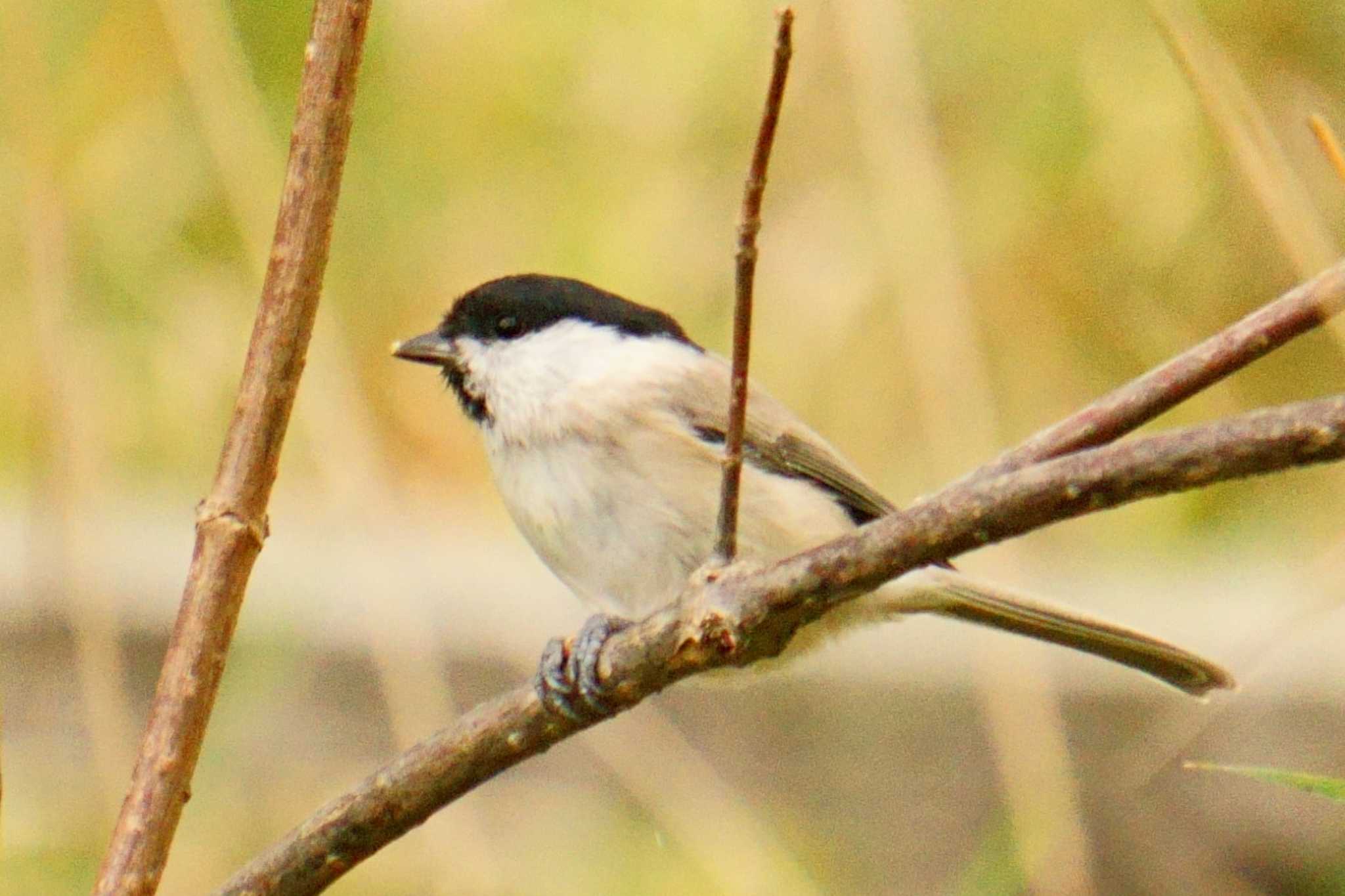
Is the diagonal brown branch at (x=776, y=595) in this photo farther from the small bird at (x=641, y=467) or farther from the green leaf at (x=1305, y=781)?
the small bird at (x=641, y=467)

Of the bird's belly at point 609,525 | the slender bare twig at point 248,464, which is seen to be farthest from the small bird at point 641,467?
the slender bare twig at point 248,464

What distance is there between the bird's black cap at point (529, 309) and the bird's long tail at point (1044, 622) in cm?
45

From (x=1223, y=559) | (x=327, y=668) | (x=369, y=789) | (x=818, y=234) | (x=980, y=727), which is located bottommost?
(x=980, y=727)

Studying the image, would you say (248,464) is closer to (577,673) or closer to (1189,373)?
(577,673)

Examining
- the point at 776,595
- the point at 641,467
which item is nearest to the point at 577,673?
the point at 776,595

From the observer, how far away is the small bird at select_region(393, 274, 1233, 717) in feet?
5.08

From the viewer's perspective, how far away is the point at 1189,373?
3.25ft

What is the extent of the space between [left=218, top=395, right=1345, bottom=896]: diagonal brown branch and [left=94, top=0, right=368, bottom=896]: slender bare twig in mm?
150

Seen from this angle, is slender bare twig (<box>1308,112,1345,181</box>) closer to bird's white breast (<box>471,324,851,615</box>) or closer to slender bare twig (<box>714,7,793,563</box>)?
slender bare twig (<box>714,7,793,563</box>)

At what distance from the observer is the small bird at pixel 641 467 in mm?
1549

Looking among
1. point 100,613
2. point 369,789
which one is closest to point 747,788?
point 100,613

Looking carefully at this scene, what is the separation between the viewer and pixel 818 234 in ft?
5.84

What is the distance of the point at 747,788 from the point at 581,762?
0.26 meters

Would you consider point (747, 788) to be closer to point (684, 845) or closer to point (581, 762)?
point (581, 762)
